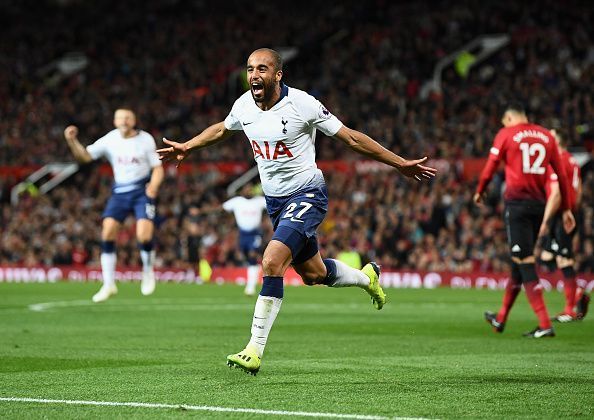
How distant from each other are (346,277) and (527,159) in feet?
12.2

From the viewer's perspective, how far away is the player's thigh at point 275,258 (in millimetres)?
8422

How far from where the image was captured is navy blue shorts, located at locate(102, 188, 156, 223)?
1669cm

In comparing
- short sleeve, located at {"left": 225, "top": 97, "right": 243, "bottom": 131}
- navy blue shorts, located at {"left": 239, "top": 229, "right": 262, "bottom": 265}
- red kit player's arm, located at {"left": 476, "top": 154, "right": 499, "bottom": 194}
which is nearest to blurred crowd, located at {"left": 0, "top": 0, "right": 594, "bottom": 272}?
navy blue shorts, located at {"left": 239, "top": 229, "right": 262, "bottom": 265}

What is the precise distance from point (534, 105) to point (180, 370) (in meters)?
23.7

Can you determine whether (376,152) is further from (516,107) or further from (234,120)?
(516,107)

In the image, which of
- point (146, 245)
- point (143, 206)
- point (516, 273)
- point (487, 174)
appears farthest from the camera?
point (146, 245)

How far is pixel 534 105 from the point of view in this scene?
3094 centimetres

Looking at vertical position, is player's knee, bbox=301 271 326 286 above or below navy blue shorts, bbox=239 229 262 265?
below

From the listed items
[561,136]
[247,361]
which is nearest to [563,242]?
[561,136]

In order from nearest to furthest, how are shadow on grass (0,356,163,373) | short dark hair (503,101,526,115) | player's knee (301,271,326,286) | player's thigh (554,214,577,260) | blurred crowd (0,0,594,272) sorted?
shadow on grass (0,356,163,373) → player's knee (301,271,326,286) → short dark hair (503,101,526,115) → player's thigh (554,214,577,260) → blurred crowd (0,0,594,272)

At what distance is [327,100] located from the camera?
122ft

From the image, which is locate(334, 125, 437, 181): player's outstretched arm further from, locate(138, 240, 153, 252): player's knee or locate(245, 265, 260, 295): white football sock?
locate(245, 265, 260, 295): white football sock

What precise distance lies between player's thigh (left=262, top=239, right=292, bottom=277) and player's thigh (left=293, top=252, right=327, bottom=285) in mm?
745

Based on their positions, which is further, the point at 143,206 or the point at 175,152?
the point at 143,206
